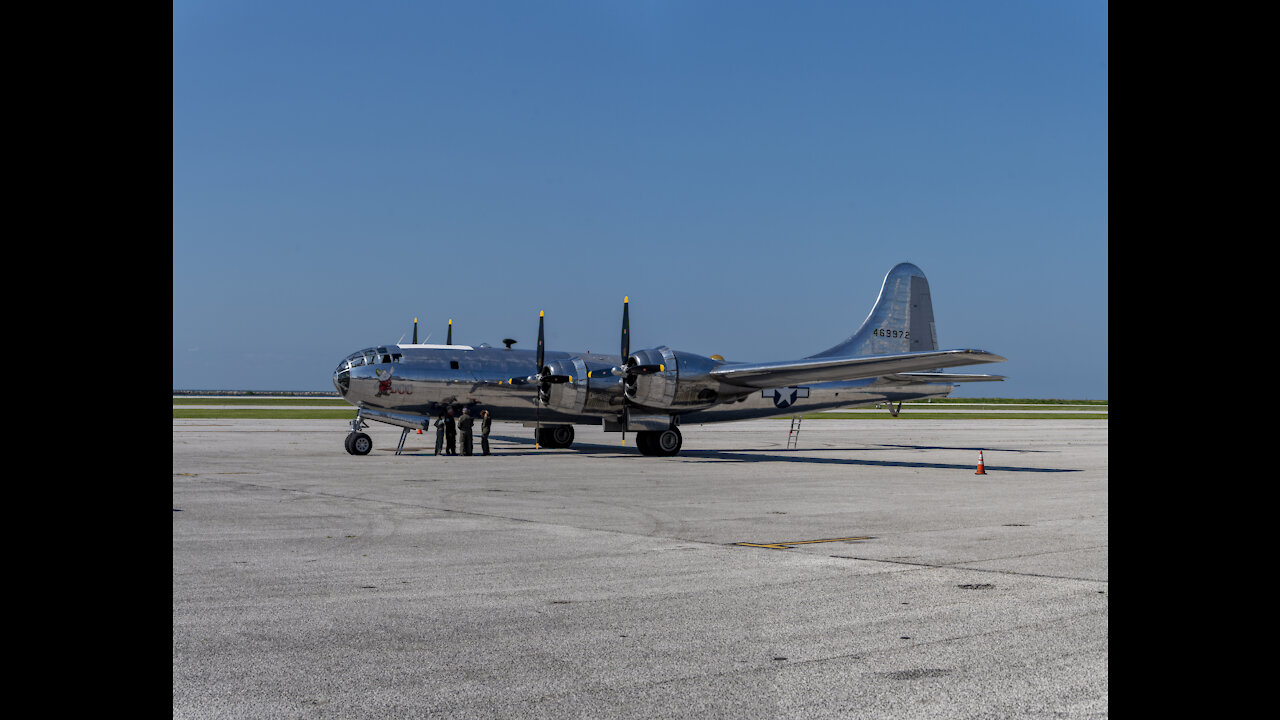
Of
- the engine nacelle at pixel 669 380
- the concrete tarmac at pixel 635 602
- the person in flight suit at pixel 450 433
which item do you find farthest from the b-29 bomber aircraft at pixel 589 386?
the concrete tarmac at pixel 635 602

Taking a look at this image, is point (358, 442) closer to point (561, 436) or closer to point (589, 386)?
point (589, 386)

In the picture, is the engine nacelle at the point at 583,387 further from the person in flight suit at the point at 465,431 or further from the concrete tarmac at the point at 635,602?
the concrete tarmac at the point at 635,602

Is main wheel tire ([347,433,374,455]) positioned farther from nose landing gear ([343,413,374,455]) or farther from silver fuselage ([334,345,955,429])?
silver fuselage ([334,345,955,429])

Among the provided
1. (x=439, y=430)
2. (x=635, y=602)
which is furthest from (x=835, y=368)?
(x=635, y=602)

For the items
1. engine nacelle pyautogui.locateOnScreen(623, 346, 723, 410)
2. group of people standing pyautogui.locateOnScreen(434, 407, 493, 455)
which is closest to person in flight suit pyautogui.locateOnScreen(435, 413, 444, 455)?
group of people standing pyautogui.locateOnScreen(434, 407, 493, 455)

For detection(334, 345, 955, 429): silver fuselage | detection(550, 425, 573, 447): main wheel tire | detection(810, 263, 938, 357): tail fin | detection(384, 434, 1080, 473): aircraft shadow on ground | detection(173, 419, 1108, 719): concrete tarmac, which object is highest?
detection(810, 263, 938, 357): tail fin

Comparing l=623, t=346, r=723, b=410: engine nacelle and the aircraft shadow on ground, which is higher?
l=623, t=346, r=723, b=410: engine nacelle

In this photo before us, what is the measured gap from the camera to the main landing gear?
3192 cm

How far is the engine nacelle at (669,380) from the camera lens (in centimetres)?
3091

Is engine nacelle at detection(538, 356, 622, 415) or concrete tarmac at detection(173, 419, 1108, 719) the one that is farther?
engine nacelle at detection(538, 356, 622, 415)

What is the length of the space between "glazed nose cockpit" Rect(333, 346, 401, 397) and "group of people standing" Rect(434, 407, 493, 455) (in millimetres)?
2367

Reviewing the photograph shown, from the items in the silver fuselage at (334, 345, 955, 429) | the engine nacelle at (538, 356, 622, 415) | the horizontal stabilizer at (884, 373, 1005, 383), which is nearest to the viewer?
the engine nacelle at (538, 356, 622, 415)
